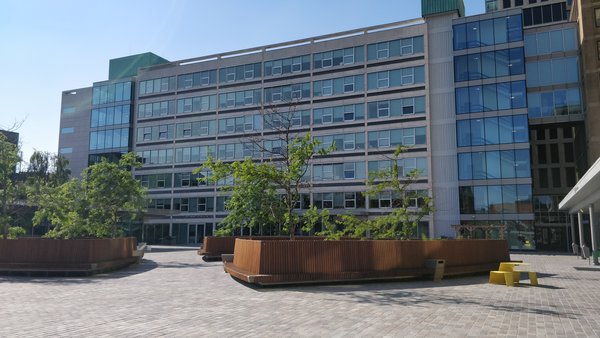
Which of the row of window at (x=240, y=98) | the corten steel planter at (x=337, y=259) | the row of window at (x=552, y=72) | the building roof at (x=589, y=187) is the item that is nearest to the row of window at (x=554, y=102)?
the row of window at (x=552, y=72)

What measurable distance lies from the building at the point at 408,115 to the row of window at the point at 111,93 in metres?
0.18

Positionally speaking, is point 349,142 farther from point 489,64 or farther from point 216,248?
point 216,248

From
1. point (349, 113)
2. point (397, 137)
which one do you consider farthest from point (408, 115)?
point (349, 113)

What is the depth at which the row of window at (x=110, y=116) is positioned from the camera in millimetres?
62719

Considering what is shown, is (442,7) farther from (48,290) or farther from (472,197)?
(48,290)

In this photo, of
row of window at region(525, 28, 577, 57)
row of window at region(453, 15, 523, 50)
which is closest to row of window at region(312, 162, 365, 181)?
row of window at region(453, 15, 523, 50)

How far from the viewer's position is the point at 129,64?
223ft

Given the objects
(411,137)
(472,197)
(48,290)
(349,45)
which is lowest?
(48,290)

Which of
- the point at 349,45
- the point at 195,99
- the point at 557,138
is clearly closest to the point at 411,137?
the point at 349,45

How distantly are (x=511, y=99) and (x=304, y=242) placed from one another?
34.5 metres

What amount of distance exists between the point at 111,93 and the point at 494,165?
47125 mm

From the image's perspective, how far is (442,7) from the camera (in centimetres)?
4688

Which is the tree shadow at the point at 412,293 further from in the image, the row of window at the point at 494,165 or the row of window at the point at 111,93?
the row of window at the point at 111,93

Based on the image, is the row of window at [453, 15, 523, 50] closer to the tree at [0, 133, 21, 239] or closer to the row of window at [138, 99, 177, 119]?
the row of window at [138, 99, 177, 119]
